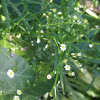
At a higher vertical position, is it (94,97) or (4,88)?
(4,88)

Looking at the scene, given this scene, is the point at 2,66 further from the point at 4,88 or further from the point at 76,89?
the point at 76,89

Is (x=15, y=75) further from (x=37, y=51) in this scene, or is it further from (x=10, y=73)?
(x=37, y=51)

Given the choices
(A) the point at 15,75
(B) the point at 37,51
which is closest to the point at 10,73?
(A) the point at 15,75

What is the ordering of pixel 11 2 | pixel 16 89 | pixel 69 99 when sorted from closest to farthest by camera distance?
1. pixel 16 89
2. pixel 11 2
3. pixel 69 99

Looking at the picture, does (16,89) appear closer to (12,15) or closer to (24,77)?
(24,77)

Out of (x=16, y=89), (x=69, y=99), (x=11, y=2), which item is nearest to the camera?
(x=16, y=89)

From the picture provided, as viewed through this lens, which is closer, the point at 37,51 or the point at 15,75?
the point at 15,75

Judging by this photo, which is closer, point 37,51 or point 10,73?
point 10,73

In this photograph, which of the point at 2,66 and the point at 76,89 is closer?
the point at 2,66

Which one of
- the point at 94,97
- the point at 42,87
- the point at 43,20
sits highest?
the point at 43,20

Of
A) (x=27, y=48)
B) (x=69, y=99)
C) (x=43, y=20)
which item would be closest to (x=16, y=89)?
(x=27, y=48)
